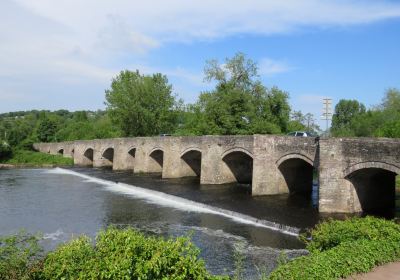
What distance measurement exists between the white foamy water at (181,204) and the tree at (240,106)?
500 inches

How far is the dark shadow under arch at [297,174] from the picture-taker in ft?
82.5

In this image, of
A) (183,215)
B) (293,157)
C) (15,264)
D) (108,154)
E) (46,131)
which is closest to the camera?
(15,264)

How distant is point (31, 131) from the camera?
87812 millimetres

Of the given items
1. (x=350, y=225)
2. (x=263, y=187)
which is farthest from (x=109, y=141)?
(x=350, y=225)

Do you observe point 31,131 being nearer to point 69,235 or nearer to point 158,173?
point 158,173

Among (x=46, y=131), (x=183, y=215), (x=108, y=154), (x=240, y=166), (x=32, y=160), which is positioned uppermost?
(x=46, y=131)

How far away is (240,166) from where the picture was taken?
1235 inches

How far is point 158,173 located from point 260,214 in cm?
2069

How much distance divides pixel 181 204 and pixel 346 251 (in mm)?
14597

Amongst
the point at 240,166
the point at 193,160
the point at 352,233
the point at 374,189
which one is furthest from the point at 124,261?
the point at 193,160

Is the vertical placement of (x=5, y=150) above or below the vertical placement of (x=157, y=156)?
above

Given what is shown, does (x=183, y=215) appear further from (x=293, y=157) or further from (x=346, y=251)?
(x=346, y=251)

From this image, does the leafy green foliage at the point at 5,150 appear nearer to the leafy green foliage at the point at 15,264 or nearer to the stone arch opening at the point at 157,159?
the stone arch opening at the point at 157,159

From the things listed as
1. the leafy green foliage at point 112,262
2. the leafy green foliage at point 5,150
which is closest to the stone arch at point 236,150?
the leafy green foliage at point 112,262
